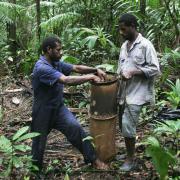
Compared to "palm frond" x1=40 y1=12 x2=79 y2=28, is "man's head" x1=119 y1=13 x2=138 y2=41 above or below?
above

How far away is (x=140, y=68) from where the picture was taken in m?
4.97

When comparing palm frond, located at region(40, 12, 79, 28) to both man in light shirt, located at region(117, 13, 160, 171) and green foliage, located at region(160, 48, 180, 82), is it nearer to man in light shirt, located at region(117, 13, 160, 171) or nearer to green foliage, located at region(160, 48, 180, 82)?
green foliage, located at region(160, 48, 180, 82)

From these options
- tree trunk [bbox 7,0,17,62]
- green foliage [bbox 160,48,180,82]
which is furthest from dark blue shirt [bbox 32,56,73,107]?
tree trunk [bbox 7,0,17,62]

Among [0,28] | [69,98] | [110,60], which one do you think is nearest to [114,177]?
[69,98]

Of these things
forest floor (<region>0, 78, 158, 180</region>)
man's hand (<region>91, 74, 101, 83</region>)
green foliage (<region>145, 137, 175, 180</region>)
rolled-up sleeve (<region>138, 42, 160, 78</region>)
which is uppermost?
rolled-up sleeve (<region>138, 42, 160, 78</region>)

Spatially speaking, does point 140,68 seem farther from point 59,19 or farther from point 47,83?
point 59,19

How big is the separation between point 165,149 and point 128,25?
1.49m

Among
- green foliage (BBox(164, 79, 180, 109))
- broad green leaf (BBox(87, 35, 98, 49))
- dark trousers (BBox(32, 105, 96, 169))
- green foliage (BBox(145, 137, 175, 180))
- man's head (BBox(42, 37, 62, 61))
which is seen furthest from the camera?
broad green leaf (BBox(87, 35, 98, 49))

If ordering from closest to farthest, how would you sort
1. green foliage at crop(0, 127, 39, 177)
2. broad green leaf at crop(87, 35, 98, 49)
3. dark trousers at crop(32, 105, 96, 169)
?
1. green foliage at crop(0, 127, 39, 177)
2. dark trousers at crop(32, 105, 96, 169)
3. broad green leaf at crop(87, 35, 98, 49)

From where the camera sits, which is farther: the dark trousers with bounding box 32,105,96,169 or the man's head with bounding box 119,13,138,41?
the dark trousers with bounding box 32,105,96,169

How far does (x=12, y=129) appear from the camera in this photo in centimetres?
692

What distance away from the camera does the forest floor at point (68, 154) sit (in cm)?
529

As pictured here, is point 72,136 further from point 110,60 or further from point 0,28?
point 0,28

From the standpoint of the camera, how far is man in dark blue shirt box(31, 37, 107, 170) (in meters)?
4.97
